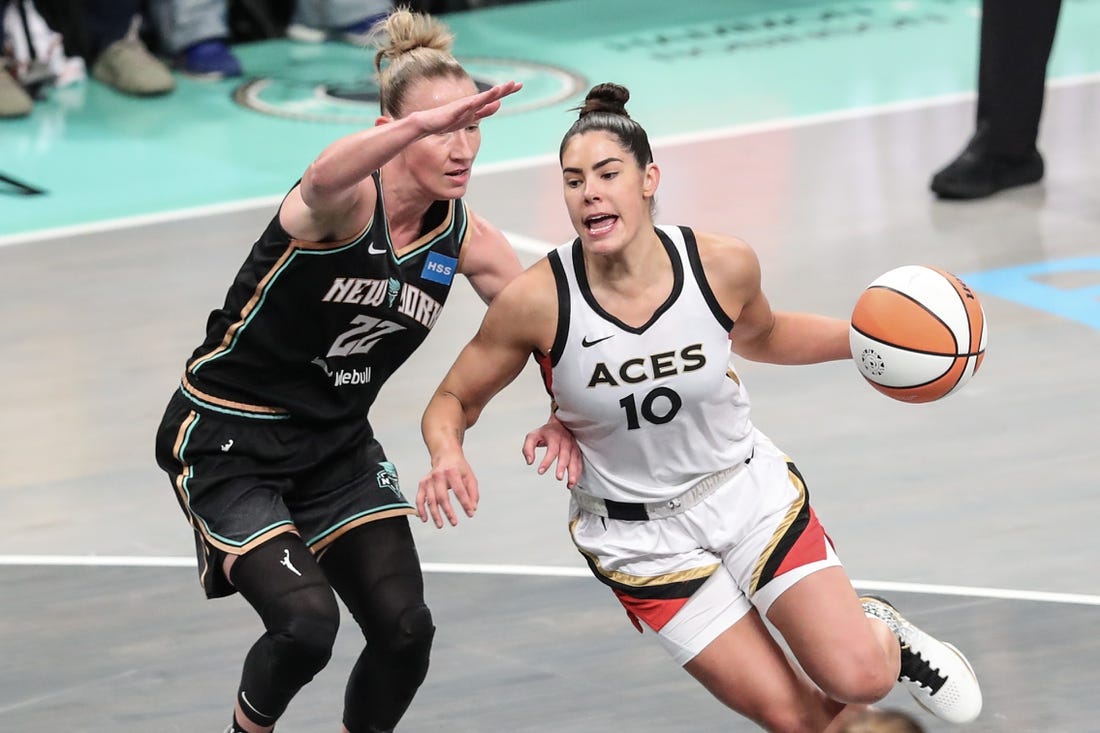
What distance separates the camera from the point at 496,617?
5129 mm

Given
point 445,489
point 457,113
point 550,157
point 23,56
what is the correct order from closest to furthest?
1. point 457,113
2. point 445,489
3. point 550,157
4. point 23,56

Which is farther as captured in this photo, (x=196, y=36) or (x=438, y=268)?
(x=196, y=36)

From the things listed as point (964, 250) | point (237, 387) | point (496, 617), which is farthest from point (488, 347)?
point (964, 250)

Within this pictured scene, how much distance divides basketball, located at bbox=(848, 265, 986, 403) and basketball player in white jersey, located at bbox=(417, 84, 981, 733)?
254mm

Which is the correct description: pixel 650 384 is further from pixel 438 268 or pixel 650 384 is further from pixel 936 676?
pixel 936 676

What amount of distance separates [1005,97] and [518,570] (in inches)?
184

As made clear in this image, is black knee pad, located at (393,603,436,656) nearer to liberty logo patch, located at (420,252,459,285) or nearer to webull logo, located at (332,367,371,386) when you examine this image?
webull logo, located at (332,367,371,386)

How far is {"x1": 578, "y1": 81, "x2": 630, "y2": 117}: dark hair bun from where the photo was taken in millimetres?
4074

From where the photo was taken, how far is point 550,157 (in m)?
9.73

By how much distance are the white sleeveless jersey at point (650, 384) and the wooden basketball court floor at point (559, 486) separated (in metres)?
0.77

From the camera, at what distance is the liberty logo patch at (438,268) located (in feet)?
13.6

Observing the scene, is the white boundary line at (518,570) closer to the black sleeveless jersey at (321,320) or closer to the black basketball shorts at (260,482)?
the black basketball shorts at (260,482)

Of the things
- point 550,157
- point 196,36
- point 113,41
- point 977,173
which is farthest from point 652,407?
point 113,41

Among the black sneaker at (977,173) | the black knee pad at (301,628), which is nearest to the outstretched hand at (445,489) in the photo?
the black knee pad at (301,628)
